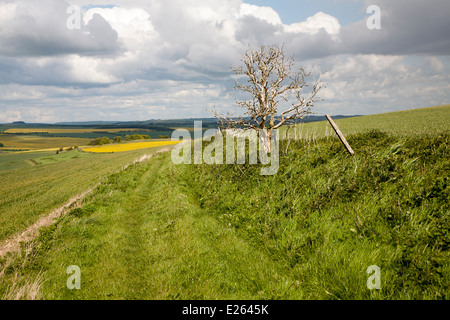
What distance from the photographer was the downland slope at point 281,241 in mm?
5363

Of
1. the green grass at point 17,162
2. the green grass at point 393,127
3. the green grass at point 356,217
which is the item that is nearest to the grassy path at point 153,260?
the green grass at point 356,217

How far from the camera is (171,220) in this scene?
9.52 meters

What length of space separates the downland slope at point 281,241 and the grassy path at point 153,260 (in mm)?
32

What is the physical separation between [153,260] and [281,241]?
4038 millimetres

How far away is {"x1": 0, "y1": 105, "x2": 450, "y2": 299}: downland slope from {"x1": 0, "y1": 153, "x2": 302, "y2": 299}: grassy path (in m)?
0.03

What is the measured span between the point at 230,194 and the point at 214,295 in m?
6.50

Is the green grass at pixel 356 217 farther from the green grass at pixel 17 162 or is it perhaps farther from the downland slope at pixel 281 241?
the green grass at pixel 17 162

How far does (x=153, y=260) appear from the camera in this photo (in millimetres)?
7012

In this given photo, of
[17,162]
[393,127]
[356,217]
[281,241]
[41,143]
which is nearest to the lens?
[356,217]

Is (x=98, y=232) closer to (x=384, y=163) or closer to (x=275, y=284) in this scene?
(x=275, y=284)

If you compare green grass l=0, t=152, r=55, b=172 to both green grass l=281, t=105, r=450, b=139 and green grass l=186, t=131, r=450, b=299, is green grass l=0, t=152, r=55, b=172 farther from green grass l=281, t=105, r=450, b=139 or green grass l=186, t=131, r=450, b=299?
green grass l=186, t=131, r=450, b=299

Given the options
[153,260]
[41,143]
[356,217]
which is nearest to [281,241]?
[356,217]

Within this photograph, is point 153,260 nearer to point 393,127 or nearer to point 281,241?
point 281,241
